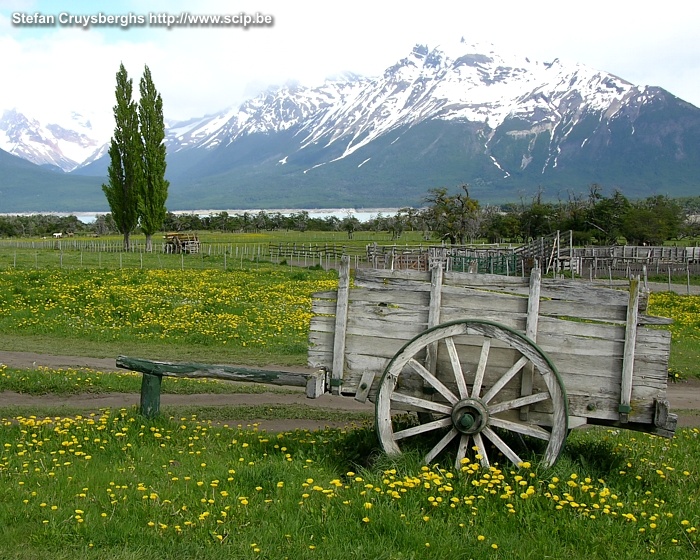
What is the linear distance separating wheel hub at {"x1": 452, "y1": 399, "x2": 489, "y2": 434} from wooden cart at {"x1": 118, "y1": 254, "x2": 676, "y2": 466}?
1 centimetres

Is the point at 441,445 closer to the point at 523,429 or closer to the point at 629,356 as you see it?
the point at 523,429

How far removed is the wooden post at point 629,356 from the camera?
7.81 metres

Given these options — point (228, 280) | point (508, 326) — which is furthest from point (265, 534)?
point (228, 280)

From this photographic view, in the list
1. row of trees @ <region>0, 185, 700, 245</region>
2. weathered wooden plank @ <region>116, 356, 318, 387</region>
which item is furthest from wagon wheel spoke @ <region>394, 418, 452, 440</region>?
row of trees @ <region>0, 185, 700, 245</region>

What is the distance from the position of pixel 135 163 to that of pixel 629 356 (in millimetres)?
71946

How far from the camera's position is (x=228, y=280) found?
114 ft

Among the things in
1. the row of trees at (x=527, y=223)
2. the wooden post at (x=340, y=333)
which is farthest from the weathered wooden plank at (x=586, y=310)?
the row of trees at (x=527, y=223)

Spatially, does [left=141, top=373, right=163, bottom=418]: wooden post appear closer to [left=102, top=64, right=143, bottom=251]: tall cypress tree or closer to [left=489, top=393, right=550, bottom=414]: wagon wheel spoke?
[left=489, top=393, right=550, bottom=414]: wagon wheel spoke

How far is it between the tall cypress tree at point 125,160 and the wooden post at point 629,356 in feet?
234

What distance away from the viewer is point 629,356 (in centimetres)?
789

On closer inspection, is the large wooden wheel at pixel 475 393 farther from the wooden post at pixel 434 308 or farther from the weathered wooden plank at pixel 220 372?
the weathered wooden plank at pixel 220 372

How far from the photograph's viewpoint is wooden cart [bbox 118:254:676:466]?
782 cm

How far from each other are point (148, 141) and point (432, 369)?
237ft

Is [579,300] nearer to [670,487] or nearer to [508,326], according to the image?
[508,326]
